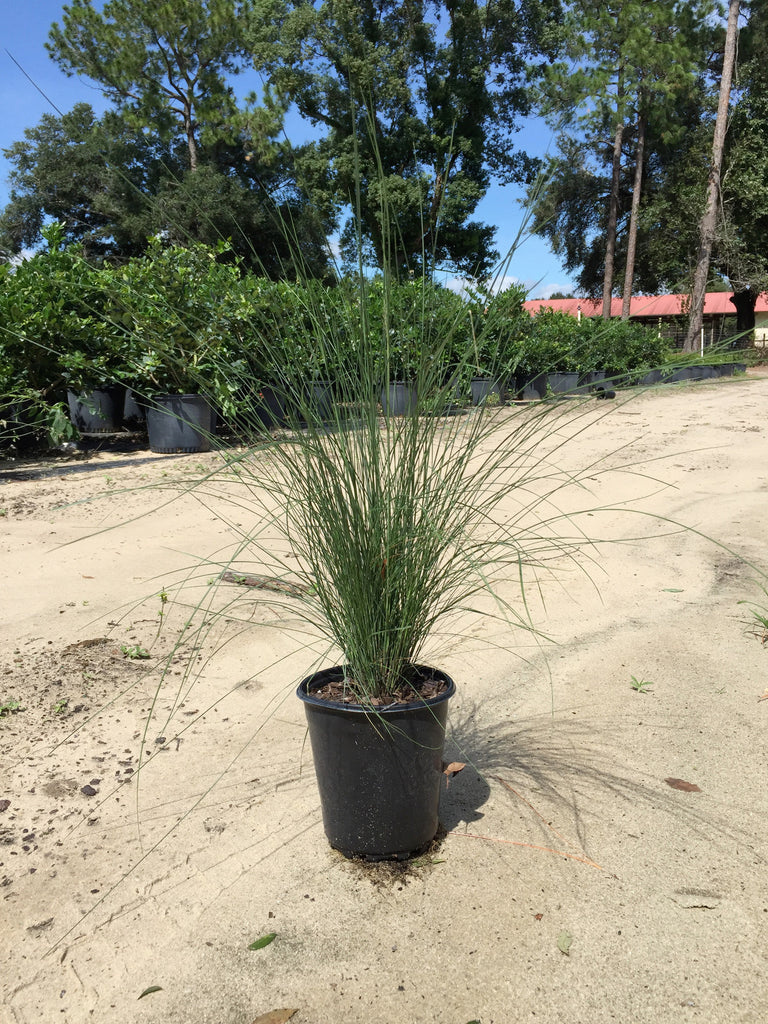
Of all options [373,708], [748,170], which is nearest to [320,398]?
[373,708]

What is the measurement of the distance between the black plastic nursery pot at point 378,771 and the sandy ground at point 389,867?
0.26 feet

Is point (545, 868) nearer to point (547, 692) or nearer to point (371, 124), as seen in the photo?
point (547, 692)

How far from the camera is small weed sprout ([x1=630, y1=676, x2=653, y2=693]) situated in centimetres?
245

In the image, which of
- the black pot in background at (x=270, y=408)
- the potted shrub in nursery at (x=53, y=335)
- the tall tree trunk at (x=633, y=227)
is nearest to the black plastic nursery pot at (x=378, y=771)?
the black pot in background at (x=270, y=408)

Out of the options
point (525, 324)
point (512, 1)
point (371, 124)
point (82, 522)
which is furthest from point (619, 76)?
point (371, 124)

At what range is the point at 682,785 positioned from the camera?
193 centimetres

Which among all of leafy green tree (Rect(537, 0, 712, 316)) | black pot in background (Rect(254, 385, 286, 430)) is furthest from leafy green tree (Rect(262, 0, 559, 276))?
black pot in background (Rect(254, 385, 286, 430))

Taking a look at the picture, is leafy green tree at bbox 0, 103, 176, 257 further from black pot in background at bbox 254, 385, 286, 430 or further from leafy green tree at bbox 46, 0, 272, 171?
black pot in background at bbox 254, 385, 286, 430

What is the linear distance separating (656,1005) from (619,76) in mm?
21936

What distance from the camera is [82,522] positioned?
4.28 metres

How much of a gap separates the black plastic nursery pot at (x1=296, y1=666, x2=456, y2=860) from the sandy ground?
0.26 feet

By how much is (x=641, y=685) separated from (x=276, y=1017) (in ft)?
5.26

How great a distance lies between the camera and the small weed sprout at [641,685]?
245 cm

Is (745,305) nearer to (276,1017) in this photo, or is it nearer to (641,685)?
(641,685)
